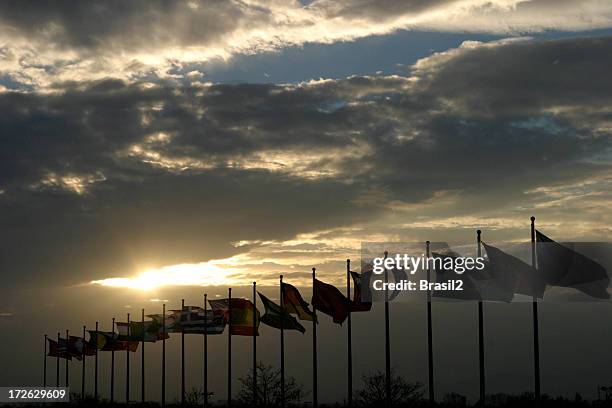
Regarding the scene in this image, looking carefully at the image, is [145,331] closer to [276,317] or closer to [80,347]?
[80,347]

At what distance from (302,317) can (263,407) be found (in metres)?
41.7

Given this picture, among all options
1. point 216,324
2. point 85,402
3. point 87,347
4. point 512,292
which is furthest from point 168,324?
point 85,402

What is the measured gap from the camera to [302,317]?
6725 cm

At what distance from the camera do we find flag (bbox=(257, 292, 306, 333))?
6844cm

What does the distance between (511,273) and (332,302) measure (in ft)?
56.0

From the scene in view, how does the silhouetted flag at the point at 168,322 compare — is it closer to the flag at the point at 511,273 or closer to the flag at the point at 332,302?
the flag at the point at 332,302

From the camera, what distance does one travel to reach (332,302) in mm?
63500

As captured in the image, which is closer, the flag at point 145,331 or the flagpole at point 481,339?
the flagpole at point 481,339

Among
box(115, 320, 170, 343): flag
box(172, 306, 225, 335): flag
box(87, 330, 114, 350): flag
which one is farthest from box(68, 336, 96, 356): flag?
box(172, 306, 225, 335): flag

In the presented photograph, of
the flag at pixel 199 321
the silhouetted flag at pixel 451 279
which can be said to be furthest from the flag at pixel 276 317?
the silhouetted flag at pixel 451 279

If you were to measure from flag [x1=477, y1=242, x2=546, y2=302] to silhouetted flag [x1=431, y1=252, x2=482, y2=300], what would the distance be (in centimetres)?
218

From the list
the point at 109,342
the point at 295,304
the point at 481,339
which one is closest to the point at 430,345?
the point at 481,339

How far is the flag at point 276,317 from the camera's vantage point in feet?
225

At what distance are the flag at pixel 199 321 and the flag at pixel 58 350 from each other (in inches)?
1319
